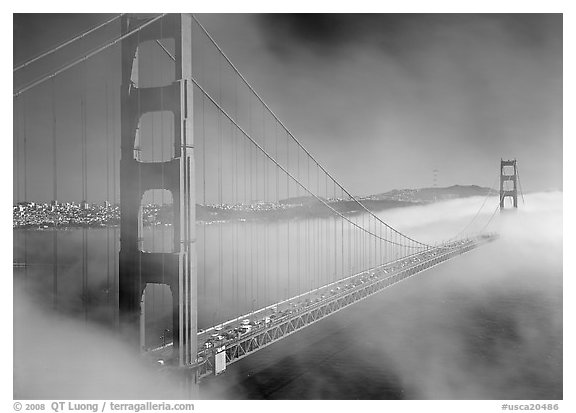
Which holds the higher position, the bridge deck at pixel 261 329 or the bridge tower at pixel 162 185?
the bridge tower at pixel 162 185

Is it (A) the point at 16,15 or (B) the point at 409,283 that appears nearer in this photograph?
(A) the point at 16,15

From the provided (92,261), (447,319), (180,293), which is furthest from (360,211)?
(92,261)

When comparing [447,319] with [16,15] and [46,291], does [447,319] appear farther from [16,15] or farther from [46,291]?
[16,15]

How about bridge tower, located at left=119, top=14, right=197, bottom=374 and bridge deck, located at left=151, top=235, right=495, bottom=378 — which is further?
bridge deck, located at left=151, top=235, right=495, bottom=378

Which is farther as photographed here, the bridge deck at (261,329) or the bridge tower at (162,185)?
the bridge deck at (261,329)

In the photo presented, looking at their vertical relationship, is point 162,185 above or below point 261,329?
above

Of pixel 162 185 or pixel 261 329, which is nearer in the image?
pixel 162 185

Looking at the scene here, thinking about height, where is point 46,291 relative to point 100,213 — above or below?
below
